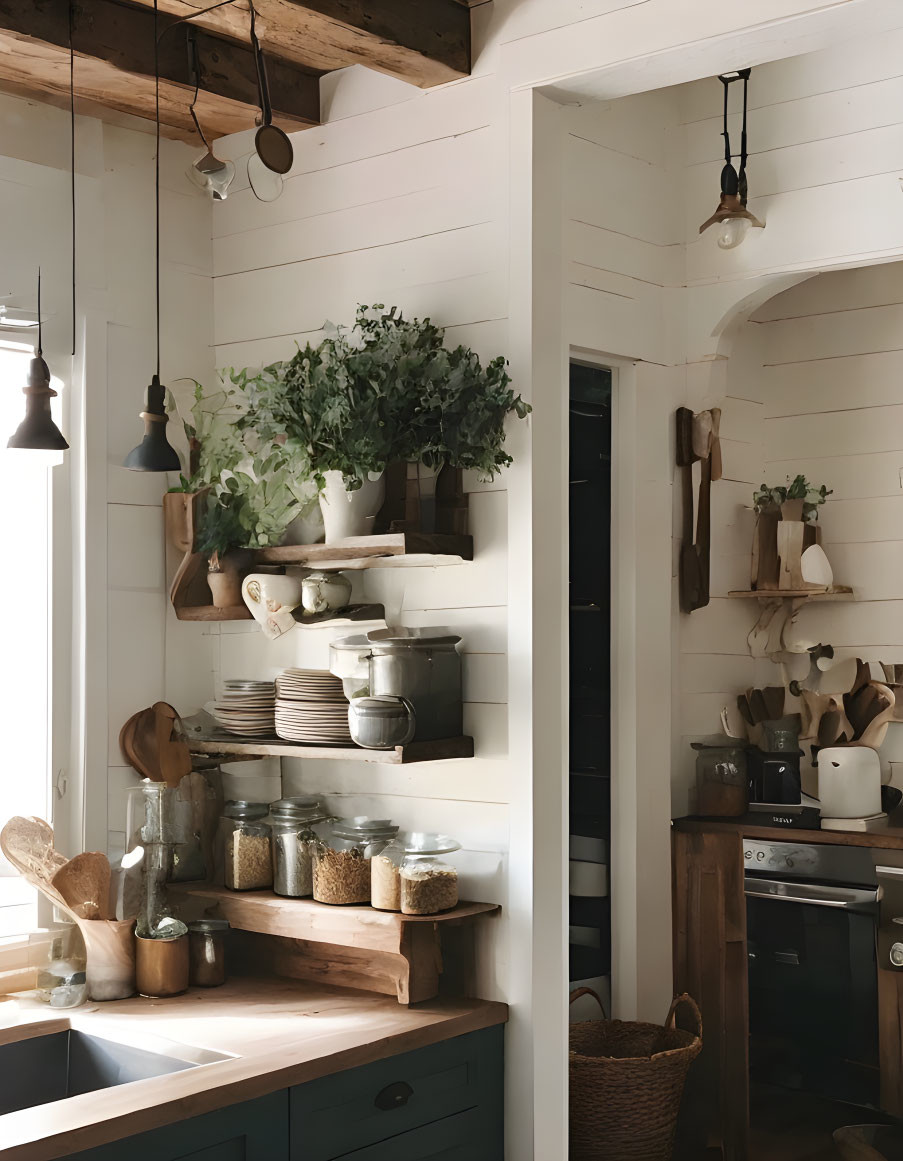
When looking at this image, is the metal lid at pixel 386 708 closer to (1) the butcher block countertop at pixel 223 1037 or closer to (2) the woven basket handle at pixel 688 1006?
(1) the butcher block countertop at pixel 223 1037

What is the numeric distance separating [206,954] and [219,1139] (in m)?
0.72

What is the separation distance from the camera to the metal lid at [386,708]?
251 cm

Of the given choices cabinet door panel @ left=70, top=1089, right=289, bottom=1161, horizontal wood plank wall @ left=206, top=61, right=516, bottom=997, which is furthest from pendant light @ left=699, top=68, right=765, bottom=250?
cabinet door panel @ left=70, top=1089, right=289, bottom=1161

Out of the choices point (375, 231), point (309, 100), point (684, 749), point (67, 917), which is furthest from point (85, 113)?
point (684, 749)

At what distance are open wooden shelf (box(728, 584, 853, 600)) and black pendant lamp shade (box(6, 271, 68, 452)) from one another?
7.48 ft

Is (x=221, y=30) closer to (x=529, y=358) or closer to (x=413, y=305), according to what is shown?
(x=413, y=305)

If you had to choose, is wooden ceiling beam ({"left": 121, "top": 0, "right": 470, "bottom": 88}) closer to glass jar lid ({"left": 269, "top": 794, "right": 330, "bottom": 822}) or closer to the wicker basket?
glass jar lid ({"left": 269, "top": 794, "right": 330, "bottom": 822})

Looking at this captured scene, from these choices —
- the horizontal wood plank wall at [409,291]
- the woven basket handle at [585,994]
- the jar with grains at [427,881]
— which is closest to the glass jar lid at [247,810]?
the horizontal wood plank wall at [409,291]

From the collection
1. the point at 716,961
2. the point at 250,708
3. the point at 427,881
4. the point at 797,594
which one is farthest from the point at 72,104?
the point at 716,961

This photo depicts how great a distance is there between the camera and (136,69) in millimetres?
2705

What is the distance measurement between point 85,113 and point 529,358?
1.25 meters

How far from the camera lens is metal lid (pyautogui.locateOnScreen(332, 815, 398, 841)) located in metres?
2.67

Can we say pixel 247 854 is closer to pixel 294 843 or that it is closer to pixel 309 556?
pixel 294 843

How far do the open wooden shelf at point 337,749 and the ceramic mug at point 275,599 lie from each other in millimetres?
246
